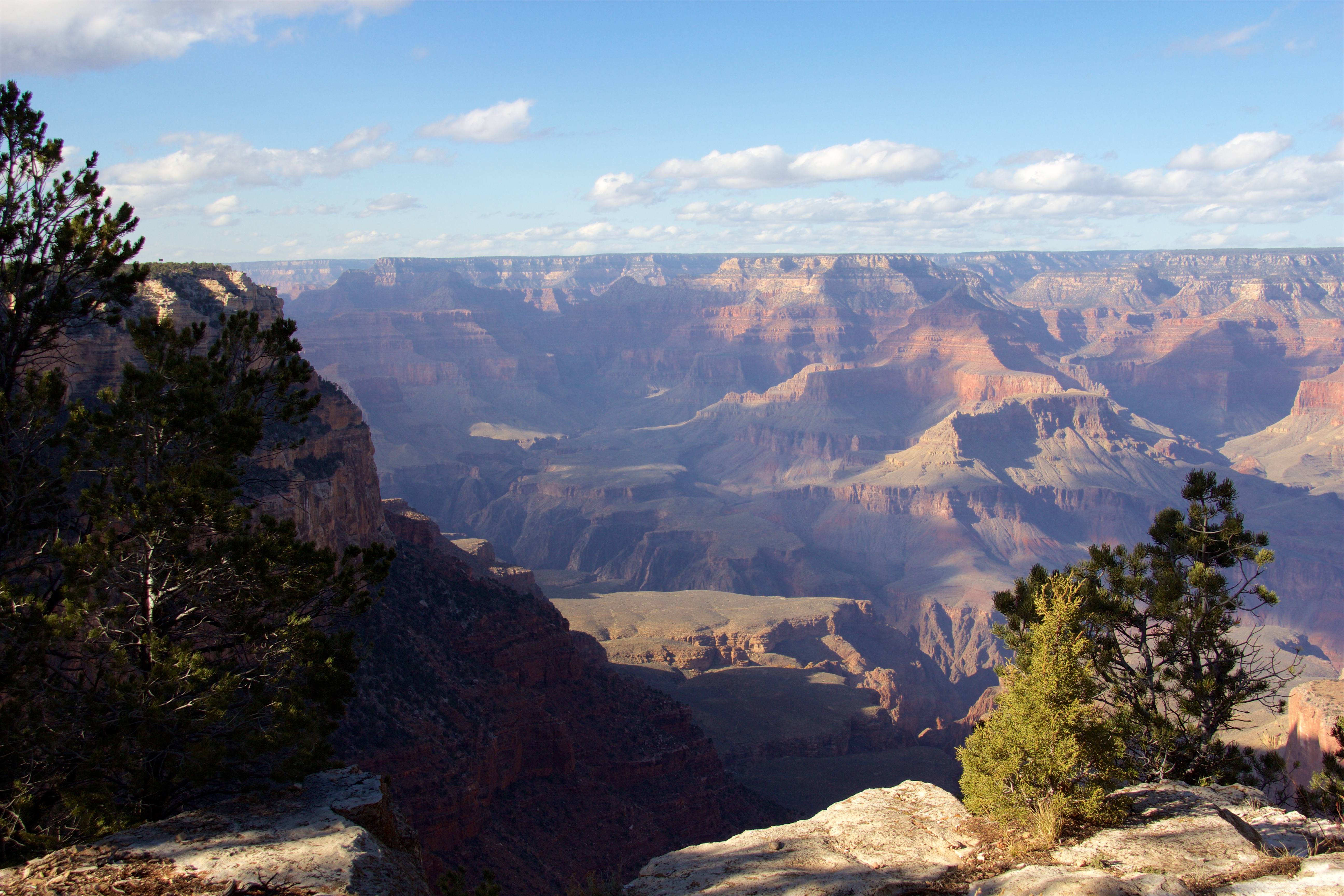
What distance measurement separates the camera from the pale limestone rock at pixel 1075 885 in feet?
38.5

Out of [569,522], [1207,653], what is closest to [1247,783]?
[1207,653]

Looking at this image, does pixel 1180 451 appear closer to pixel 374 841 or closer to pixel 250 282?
pixel 250 282

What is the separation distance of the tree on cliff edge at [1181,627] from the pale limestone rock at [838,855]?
13.9 feet

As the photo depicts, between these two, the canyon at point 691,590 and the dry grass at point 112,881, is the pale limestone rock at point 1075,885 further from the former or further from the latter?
Answer: the canyon at point 691,590

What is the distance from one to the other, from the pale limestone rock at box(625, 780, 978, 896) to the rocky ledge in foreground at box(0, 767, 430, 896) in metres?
4.82

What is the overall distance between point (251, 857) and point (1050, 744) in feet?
38.7

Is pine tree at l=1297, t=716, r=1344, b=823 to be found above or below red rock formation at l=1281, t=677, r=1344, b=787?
above

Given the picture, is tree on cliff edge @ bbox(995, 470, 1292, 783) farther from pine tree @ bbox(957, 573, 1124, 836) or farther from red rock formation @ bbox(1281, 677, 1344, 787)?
red rock formation @ bbox(1281, 677, 1344, 787)

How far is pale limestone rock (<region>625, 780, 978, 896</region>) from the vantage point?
14.8 m

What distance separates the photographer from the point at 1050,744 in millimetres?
14523

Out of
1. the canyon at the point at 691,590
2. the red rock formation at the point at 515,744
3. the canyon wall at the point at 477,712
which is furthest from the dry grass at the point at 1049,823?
the red rock formation at the point at 515,744

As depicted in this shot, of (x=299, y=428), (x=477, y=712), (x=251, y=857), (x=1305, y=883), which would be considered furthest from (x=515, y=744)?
(x=1305, y=883)

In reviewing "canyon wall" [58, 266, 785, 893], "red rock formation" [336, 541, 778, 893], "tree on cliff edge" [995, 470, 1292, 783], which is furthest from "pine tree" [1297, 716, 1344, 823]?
"red rock formation" [336, 541, 778, 893]

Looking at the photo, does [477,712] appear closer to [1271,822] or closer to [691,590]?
[1271,822]
